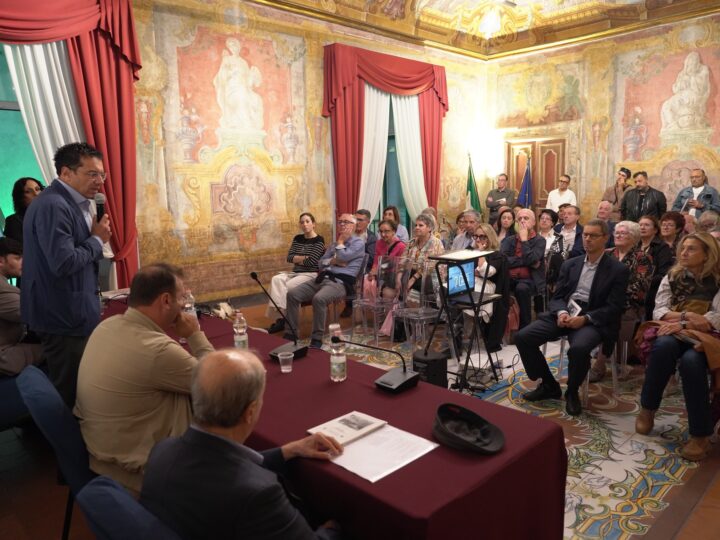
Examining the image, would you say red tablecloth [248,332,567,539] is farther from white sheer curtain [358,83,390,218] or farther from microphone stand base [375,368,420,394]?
white sheer curtain [358,83,390,218]

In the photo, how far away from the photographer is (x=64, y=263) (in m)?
3.04

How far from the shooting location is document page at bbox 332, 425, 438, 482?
1883 millimetres

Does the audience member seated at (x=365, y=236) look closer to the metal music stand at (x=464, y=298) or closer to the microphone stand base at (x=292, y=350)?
the metal music stand at (x=464, y=298)

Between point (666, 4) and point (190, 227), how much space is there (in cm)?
816

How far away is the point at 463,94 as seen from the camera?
432 inches

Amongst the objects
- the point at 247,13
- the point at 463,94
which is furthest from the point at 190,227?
the point at 463,94

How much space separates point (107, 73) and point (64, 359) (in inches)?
157

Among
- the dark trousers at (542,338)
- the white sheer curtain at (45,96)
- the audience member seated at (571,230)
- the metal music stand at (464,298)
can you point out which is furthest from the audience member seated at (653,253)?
the white sheer curtain at (45,96)

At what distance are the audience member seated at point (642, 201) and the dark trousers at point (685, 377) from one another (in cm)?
570

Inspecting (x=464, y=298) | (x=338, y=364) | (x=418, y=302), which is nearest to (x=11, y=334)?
(x=338, y=364)

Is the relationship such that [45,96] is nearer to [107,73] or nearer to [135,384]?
[107,73]

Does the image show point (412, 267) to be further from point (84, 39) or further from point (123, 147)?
point (84, 39)

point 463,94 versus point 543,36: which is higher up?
point 543,36

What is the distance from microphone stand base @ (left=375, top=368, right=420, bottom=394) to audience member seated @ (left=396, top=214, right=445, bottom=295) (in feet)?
10.7
